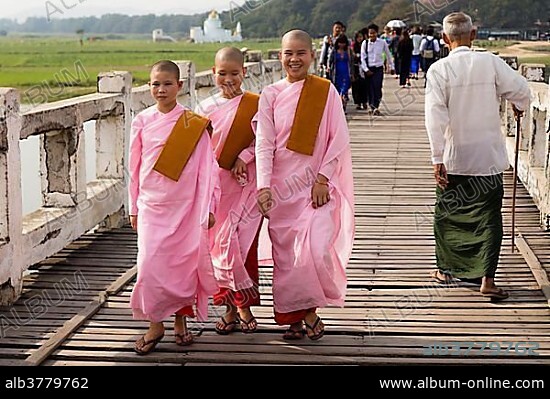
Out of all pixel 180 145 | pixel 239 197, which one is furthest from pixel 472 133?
pixel 180 145

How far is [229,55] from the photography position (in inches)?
178

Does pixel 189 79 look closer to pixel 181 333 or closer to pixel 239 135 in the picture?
pixel 239 135

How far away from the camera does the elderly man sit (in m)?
5.04

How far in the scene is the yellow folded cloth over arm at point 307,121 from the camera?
444 centimetres

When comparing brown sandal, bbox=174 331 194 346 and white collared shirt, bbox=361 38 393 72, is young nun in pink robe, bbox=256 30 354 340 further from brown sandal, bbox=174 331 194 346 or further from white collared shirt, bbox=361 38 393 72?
white collared shirt, bbox=361 38 393 72

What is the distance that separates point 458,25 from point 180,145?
1.77 meters

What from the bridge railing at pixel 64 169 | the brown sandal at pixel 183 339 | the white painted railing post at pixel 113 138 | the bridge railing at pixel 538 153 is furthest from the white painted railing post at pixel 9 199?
the bridge railing at pixel 538 153

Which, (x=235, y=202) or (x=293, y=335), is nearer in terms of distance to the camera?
(x=293, y=335)

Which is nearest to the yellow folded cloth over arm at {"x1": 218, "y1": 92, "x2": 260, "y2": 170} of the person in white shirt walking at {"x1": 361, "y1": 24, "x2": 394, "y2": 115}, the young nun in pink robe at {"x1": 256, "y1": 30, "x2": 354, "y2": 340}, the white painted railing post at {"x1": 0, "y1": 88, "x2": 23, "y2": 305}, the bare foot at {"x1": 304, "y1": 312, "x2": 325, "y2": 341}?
the young nun in pink robe at {"x1": 256, "y1": 30, "x2": 354, "y2": 340}

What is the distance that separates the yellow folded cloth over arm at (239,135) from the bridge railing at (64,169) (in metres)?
1.23

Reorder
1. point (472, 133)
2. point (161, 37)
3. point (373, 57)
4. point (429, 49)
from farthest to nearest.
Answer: point (161, 37), point (429, 49), point (373, 57), point (472, 133)
